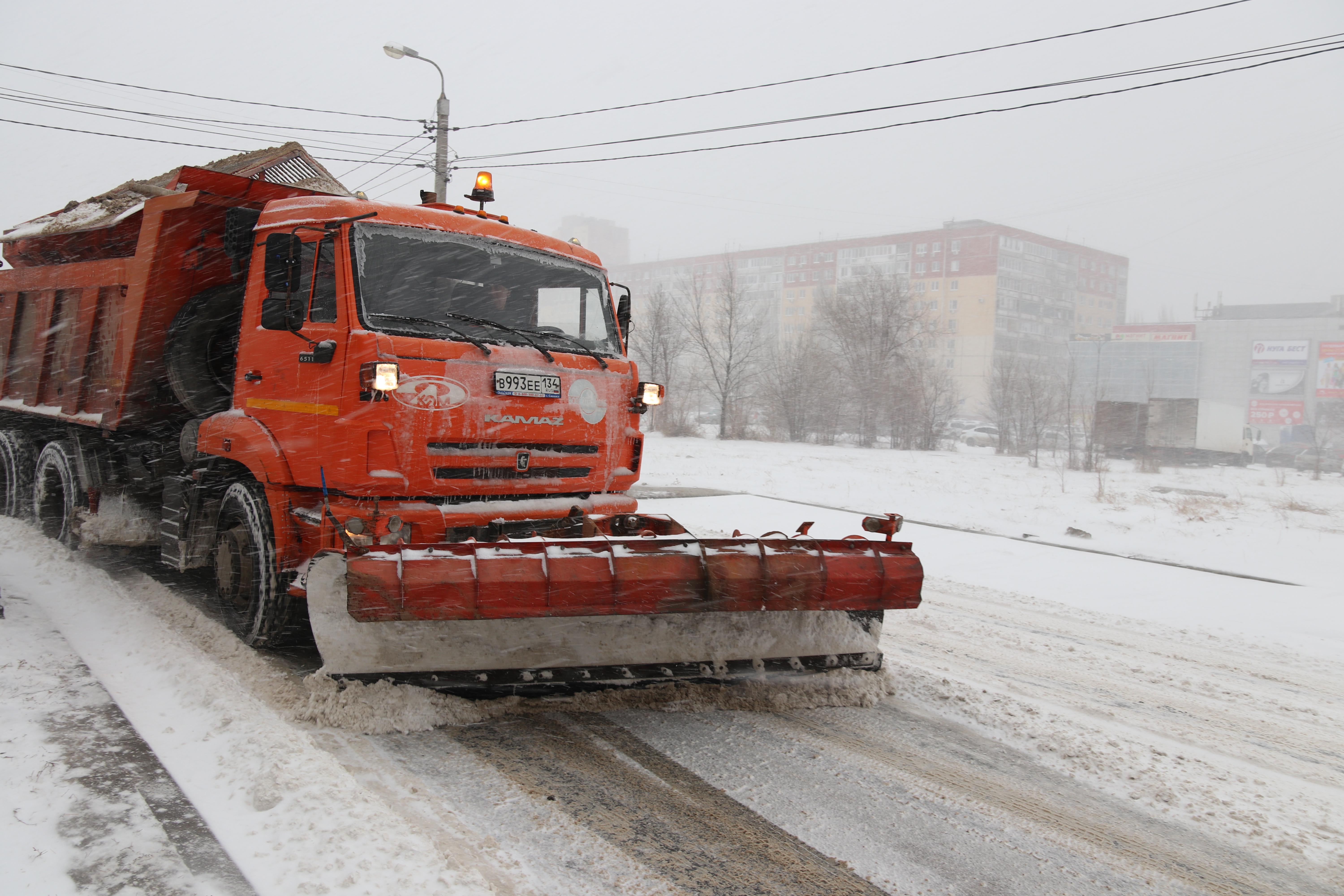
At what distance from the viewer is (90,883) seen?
253 centimetres

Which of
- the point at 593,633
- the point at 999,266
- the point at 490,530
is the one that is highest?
the point at 999,266

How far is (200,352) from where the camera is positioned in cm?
575

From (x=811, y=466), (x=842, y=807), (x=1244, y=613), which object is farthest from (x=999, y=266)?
(x=842, y=807)

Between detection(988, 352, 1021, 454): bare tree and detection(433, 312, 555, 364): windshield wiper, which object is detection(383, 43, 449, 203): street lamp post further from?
detection(988, 352, 1021, 454): bare tree

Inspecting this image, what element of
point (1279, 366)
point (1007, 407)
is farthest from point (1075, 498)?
point (1279, 366)

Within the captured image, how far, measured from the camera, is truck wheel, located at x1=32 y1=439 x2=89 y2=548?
704cm

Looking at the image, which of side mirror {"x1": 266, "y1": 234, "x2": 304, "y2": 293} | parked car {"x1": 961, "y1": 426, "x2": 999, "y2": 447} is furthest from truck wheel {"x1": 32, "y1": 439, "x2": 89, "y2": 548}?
parked car {"x1": 961, "y1": 426, "x2": 999, "y2": 447}

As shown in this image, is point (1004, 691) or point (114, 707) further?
point (1004, 691)

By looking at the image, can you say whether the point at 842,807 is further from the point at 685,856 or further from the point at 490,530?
the point at 490,530

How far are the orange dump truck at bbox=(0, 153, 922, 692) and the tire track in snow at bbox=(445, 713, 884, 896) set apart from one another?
268 mm

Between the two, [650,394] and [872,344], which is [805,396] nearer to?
[872,344]

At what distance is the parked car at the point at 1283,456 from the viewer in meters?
38.3

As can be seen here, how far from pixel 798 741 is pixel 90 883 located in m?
2.76

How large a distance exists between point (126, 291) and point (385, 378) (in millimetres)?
3199
